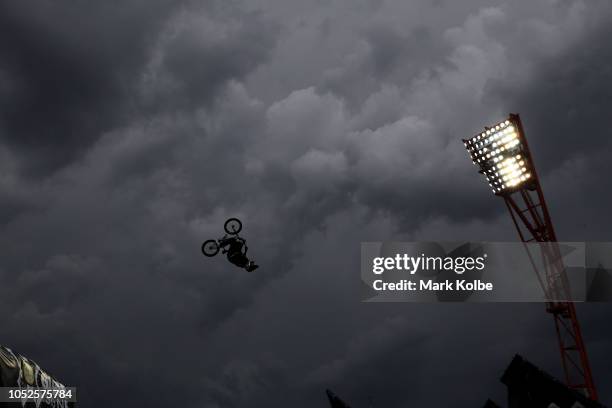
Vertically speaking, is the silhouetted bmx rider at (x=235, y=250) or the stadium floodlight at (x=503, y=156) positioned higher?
the stadium floodlight at (x=503, y=156)

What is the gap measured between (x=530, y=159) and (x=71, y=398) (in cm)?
2845

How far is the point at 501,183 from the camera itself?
3288 cm

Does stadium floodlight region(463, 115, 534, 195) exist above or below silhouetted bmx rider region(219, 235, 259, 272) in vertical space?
above

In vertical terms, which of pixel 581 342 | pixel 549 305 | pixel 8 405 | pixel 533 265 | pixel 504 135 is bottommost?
pixel 8 405

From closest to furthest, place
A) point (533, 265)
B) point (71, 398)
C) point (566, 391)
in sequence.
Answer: point (566, 391), point (71, 398), point (533, 265)

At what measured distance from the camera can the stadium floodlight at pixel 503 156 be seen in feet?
105

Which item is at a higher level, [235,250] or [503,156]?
[503,156]

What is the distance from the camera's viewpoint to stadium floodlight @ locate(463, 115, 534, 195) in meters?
32.0

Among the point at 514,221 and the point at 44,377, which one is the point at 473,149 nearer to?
the point at 514,221

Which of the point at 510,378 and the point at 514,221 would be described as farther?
the point at 514,221

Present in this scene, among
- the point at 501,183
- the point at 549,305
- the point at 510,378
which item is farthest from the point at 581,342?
the point at 510,378

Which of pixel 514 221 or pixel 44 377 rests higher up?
pixel 514 221

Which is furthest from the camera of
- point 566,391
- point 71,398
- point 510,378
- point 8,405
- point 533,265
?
point 533,265

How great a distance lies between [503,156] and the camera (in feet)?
107
